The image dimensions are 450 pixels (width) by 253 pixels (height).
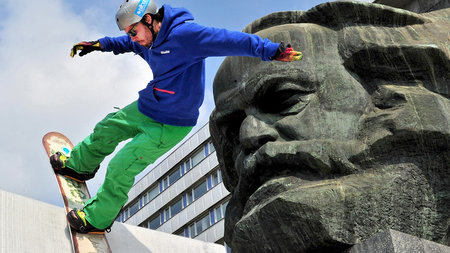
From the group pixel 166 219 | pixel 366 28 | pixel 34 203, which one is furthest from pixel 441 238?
pixel 166 219

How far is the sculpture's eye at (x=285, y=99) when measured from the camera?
13.1 feet

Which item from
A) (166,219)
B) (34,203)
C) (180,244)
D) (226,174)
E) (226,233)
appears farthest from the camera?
(166,219)

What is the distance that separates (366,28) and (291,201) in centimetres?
136

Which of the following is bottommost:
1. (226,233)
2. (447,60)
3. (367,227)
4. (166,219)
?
(166,219)

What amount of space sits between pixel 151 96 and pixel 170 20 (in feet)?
2.82

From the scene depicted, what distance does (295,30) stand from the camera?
4.25 metres

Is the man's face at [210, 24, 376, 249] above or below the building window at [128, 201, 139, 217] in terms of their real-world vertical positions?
above

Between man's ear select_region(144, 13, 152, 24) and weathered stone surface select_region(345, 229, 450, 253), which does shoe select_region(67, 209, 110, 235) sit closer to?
man's ear select_region(144, 13, 152, 24)

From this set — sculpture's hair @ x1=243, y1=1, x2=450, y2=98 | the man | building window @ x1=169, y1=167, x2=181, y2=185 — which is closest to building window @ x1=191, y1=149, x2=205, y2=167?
building window @ x1=169, y1=167, x2=181, y2=185

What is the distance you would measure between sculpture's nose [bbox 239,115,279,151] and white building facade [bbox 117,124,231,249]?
2084 cm

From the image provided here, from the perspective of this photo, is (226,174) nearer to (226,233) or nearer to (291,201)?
(226,233)

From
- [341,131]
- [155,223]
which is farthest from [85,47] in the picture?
[155,223]

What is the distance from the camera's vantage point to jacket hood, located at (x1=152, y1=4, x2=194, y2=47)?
464cm

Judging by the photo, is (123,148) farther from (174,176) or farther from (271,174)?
(174,176)
